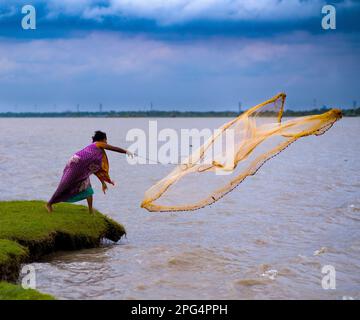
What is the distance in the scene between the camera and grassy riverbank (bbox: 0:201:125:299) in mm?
11521

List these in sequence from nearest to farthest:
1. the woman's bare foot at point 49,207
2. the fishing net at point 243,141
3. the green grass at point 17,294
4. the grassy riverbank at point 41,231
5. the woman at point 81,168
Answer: the green grass at point 17,294
the fishing net at point 243,141
the grassy riverbank at point 41,231
the woman at point 81,168
the woman's bare foot at point 49,207

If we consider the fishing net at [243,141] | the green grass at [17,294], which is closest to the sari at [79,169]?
the fishing net at [243,141]

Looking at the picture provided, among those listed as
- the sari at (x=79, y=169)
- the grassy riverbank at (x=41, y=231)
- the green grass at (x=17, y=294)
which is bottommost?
the green grass at (x=17, y=294)

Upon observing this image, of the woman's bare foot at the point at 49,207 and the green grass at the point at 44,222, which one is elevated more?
the woman's bare foot at the point at 49,207

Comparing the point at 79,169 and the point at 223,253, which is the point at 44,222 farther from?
the point at 223,253

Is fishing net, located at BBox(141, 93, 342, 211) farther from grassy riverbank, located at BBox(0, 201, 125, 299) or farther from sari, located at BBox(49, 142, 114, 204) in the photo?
sari, located at BBox(49, 142, 114, 204)

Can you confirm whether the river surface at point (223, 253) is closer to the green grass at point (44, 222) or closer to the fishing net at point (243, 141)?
the green grass at point (44, 222)

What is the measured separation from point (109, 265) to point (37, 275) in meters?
1.60

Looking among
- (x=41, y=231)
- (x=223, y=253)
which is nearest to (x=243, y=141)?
(x=223, y=253)

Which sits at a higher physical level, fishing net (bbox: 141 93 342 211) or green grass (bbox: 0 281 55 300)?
fishing net (bbox: 141 93 342 211)

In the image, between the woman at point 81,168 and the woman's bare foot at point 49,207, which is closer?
the woman at point 81,168

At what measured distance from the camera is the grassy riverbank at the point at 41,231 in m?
11.5

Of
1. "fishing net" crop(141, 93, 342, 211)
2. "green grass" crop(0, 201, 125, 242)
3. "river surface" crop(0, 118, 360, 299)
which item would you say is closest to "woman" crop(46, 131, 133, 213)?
"green grass" crop(0, 201, 125, 242)

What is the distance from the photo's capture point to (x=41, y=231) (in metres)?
12.9
